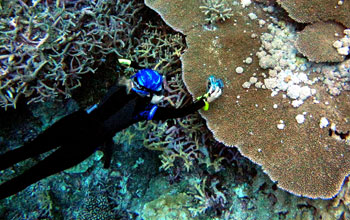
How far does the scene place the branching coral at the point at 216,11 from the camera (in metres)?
3.20

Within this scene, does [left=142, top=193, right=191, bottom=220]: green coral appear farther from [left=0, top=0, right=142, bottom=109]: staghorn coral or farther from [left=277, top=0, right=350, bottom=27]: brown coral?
[left=277, top=0, right=350, bottom=27]: brown coral

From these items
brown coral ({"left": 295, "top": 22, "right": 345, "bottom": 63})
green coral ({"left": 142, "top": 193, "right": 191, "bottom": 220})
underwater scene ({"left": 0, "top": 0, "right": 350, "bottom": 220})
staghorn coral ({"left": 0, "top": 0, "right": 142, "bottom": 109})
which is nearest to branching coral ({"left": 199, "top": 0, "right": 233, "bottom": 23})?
underwater scene ({"left": 0, "top": 0, "right": 350, "bottom": 220})

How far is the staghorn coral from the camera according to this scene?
120 inches

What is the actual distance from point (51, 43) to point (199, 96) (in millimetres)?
2184

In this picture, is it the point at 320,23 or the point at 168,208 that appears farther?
the point at 168,208

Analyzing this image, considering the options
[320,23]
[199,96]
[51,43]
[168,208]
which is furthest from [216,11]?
[168,208]

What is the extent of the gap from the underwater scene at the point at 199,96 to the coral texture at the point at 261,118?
1cm

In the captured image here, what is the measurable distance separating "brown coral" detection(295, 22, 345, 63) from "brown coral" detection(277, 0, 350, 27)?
78mm

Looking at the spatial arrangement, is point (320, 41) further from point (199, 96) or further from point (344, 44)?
point (199, 96)

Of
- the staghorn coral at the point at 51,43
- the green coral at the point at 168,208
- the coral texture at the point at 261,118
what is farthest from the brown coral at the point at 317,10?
the green coral at the point at 168,208

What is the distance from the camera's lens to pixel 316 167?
2836mm

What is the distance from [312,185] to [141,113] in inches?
90.3

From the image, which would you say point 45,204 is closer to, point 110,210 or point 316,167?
point 110,210

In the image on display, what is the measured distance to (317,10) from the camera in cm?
303
